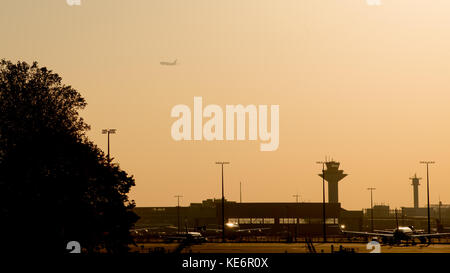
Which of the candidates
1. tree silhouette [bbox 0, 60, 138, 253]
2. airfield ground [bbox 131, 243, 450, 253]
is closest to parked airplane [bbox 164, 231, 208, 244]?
airfield ground [bbox 131, 243, 450, 253]

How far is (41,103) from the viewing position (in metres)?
69.9

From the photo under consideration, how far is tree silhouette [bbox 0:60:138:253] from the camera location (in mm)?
65562

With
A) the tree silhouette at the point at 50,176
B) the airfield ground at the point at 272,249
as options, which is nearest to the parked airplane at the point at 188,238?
the airfield ground at the point at 272,249

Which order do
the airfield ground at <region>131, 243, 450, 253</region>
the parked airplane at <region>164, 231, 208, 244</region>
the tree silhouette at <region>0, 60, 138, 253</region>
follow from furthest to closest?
the parked airplane at <region>164, 231, 208, 244</region>, the airfield ground at <region>131, 243, 450, 253</region>, the tree silhouette at <region>0, 60, 138, 253</region>

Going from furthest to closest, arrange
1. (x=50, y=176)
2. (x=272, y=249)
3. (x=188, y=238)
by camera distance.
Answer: (x=188, y=238) < (x=272, y=249) < (x=50, y=176)

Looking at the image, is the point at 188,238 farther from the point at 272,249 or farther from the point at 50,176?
the point at 50,176

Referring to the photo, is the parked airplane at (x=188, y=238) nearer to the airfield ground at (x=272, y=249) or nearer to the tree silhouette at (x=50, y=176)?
the airfield ground at (x=272, y=249)

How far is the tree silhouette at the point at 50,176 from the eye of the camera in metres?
65.6

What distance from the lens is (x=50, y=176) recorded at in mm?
67312

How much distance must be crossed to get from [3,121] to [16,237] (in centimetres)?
983

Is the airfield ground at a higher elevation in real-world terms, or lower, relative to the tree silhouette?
lower

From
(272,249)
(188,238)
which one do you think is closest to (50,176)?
(272,249)

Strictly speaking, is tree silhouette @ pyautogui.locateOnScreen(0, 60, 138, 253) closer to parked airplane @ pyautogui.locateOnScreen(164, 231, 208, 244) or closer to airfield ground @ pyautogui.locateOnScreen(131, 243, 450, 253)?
airfield ground @ pyautogui.locateOnScreen(131, 243, 450, 253)
